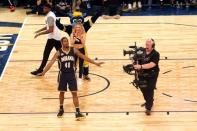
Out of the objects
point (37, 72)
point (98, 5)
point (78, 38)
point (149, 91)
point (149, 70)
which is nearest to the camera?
point (149, 70)

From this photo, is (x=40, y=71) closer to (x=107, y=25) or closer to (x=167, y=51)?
(x=167, y=51)

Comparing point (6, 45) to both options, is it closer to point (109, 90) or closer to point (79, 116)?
point (109, 90)

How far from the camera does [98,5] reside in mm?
23406

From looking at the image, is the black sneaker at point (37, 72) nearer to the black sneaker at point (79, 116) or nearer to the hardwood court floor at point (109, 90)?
the hardwood court floor at point (109, 90)

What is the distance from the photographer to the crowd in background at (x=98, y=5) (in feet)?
72.8

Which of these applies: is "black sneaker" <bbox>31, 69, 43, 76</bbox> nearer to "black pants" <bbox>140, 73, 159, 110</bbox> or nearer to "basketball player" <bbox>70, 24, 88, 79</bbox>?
"basketball player" <bbox>70, 24, 88, 79</bbox>

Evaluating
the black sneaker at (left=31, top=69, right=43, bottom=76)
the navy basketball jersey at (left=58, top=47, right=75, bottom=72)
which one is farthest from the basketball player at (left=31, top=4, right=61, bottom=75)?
the navy basketball jersey at (left=58, top=47, right=75, bottom=72)

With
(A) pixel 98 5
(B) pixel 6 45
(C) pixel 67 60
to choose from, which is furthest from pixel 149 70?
(A) pixel 98 5

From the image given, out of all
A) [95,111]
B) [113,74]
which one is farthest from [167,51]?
[95,111]

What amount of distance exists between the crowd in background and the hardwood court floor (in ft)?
8.85

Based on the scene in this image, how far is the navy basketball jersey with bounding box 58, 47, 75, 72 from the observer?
1133 centimetres

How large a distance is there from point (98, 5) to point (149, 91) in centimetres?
1240

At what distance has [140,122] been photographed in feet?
37.1

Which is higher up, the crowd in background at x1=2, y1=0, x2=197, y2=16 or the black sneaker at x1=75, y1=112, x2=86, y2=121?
the crowd in background at x1=2, y1=0, x2=197, y2=16
